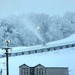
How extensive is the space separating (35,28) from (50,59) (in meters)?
0.59

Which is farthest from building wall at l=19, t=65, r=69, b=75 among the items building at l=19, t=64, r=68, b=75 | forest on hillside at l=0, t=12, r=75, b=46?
forest on hillside at l=0, t=12, r=75, b=46

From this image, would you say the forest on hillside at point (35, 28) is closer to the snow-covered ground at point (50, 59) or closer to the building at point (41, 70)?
the snow-covered ground at point (50, 59)

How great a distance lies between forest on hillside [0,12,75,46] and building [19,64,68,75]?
40cm

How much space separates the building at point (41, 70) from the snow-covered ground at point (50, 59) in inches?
2.2

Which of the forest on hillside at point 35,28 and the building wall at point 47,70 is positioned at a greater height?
the forest on hillside at point 35,28

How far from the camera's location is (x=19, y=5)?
4957 mm

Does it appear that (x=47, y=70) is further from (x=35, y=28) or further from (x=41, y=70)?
(x=35, y=28)

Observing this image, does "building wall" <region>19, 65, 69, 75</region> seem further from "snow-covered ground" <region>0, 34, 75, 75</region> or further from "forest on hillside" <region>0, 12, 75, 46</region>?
"forest on hillside" <region>0, 12, 75, 46</region>

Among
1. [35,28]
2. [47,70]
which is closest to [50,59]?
[47,70]

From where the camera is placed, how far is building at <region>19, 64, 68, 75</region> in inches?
180

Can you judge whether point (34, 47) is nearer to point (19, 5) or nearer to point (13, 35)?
point (13, 35)

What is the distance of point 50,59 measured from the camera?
15.2ft

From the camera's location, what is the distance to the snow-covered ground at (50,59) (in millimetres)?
4555

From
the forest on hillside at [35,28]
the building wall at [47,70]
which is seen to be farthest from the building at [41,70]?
the forest on hillside at [35,28]
